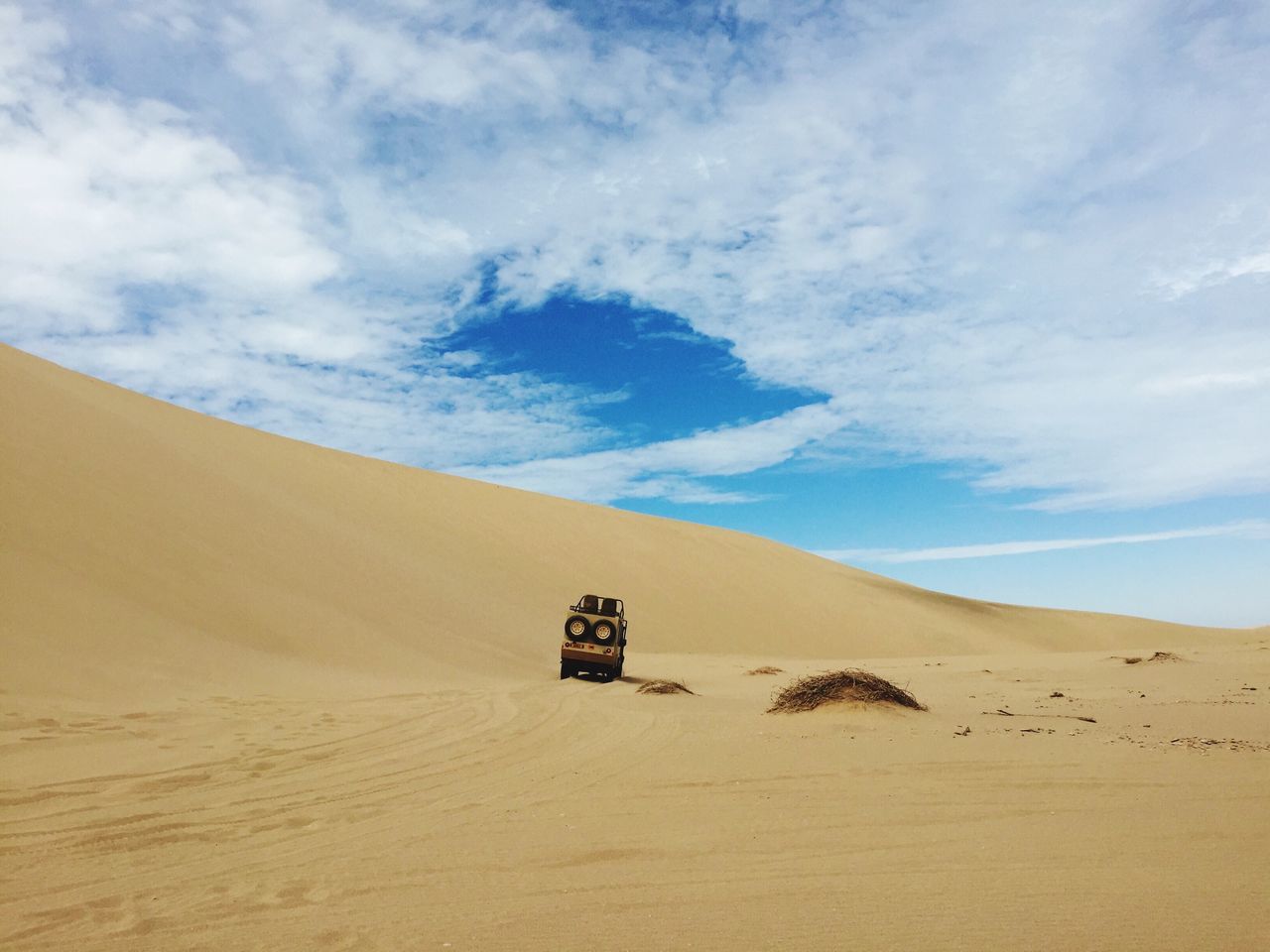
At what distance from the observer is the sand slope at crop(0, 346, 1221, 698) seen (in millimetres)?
12180

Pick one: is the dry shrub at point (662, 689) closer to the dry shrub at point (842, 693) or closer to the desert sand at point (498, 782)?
the desert sand at point (498, 782)

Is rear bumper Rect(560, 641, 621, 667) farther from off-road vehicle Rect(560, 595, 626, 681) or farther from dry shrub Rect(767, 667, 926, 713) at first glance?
dry shrub Rect(767, 667, 926, 713)

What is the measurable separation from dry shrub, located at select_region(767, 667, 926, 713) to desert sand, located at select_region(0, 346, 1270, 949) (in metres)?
0.34

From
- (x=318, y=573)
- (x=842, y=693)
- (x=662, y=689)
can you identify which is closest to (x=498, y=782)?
(x=842, y=693)

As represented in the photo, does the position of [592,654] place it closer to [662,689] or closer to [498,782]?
[662,689]

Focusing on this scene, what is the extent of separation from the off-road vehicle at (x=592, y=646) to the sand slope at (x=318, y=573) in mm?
2365

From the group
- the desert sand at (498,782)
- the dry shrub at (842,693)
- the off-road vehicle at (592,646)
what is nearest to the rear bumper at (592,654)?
the off-road vehicle at (592,646)

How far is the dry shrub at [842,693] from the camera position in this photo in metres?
9.06

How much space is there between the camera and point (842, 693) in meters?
9.13

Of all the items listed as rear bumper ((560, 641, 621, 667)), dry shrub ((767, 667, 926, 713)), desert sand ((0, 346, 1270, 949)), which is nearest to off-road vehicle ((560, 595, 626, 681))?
rear bumper ((560, 641, 621, 667))

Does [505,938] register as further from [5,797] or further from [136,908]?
[5,797]

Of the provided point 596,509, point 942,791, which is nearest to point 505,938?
point 942,791

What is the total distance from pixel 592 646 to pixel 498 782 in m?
9.65

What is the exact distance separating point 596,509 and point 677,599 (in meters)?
11.3
